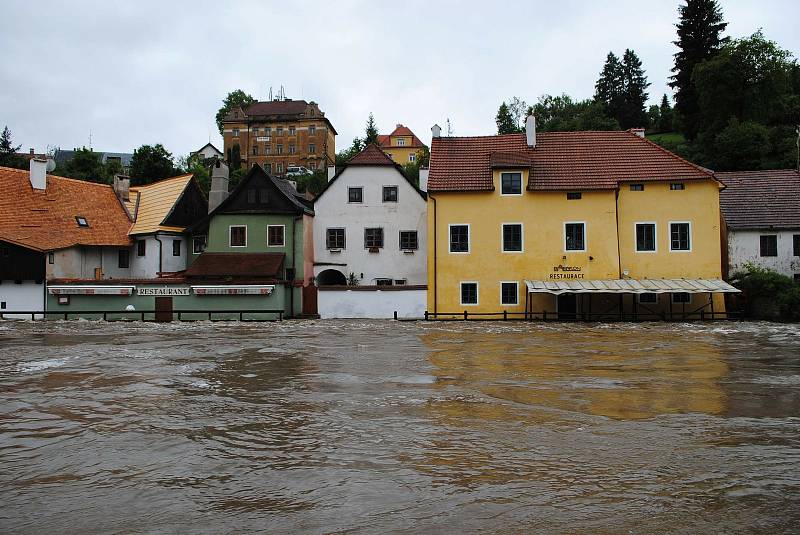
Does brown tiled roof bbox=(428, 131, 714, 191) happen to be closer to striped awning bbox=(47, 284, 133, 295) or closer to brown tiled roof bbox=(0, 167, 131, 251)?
striped awning bbox=(47, 284, 133, 295)

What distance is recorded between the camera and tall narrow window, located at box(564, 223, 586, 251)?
35156 mm

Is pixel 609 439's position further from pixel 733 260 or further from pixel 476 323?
pixel 733 260

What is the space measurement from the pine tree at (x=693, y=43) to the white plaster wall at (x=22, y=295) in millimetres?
62857

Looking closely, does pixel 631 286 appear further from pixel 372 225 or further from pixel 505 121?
pixel 505 121

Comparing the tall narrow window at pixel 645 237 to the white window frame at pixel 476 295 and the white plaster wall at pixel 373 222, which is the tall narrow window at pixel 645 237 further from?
the white plaster wall at pixel 373 222

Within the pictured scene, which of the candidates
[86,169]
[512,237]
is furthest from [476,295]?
[86,169]

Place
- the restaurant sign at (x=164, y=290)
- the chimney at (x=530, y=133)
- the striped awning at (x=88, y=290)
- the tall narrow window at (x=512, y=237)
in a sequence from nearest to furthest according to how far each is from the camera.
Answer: the tall narrow window at (x=512, y=237) → the striped awning at (x=88, y=290) → the restaurant sign at (x=164, y=290) → the chimney at (x=530, y=133)

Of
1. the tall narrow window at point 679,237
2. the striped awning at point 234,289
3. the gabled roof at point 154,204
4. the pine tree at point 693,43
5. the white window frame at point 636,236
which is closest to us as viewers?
the tall narrow window at point 679,237

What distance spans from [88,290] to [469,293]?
832 inches

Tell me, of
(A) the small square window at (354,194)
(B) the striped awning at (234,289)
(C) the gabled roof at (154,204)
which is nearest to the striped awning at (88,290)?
(B) the striped awning at (234,289)

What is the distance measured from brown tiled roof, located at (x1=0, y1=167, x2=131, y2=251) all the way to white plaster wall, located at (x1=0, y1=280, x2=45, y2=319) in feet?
7.41

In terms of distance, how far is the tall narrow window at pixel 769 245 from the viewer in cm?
3625

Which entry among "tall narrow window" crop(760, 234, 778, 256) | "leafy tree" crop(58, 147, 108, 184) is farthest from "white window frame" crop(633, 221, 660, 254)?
"leafy tree" crop(58, 147, 108, 184)

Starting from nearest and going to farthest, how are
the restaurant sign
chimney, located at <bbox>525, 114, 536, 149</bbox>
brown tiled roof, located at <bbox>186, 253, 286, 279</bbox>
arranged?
the restaurant sign, brown tiled roof, located at <bbox>186, 253, 286, 279</bbox>, chimney, located at <bbox>525, 114, 536, 149</bbox>
